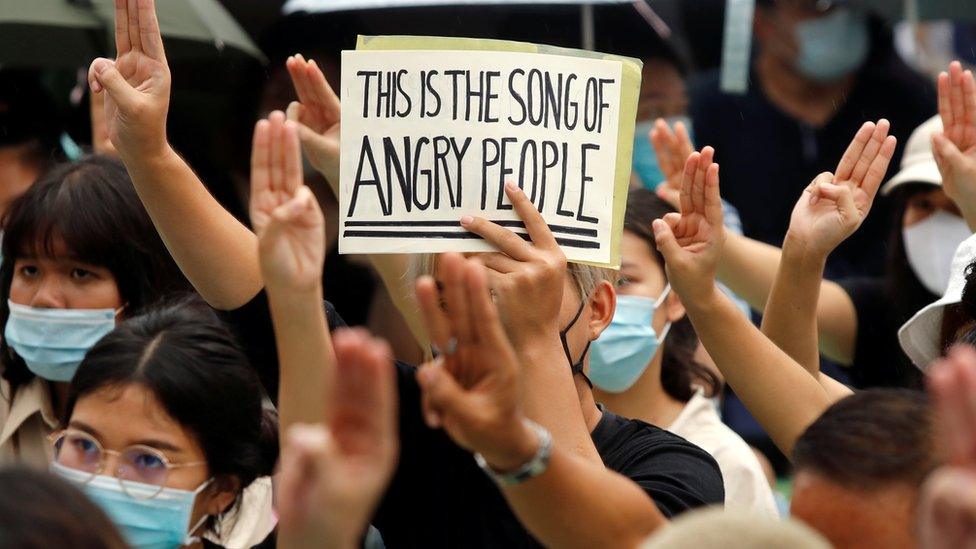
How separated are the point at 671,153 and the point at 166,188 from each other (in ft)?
6.44

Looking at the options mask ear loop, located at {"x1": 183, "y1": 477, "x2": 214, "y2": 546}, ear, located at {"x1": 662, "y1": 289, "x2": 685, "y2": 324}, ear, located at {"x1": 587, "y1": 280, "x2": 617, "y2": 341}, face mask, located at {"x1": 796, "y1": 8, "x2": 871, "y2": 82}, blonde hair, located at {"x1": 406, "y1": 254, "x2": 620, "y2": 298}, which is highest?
blonde hair, located at {"x1": 406, "y1": 254, "x2": 620, "y2": 298}

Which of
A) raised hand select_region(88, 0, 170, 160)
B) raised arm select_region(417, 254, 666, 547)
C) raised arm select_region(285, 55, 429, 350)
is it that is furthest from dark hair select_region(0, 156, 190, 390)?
raised arm select_region(417, 254, 666, 547)

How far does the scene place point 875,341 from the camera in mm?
4957

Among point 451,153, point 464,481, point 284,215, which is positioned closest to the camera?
point 284,215

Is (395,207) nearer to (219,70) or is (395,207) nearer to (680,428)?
(680,428)

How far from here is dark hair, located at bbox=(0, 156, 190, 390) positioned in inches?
177

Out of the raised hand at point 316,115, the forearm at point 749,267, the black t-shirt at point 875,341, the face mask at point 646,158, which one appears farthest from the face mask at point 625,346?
the face mask at point 646,158

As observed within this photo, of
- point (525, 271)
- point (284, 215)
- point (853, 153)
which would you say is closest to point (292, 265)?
point (284, 215)

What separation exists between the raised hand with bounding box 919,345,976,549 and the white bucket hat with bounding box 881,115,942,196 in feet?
10.5

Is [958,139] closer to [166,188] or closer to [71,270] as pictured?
[166,188]

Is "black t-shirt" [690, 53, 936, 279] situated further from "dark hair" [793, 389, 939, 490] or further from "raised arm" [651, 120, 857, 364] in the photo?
"dark hair" [793, 389, 939, 490]

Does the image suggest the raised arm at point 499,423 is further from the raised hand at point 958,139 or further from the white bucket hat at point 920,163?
the white bucket hat at point 920,163

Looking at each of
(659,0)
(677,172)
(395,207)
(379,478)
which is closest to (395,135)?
(395,207)

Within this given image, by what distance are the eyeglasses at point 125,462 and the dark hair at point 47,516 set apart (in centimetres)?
169
